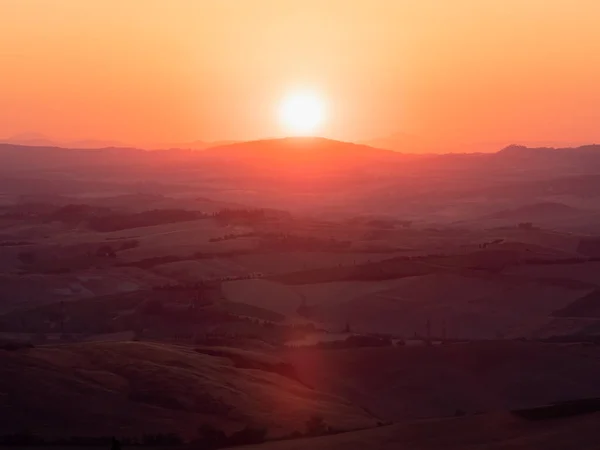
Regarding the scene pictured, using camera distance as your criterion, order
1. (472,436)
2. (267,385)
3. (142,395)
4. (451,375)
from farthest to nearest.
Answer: (451,375), (267,385), (142,395), (472,436)

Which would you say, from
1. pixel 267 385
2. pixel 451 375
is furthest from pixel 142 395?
pixel 451 375

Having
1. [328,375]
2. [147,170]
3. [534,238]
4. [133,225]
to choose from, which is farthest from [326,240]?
[147,170]


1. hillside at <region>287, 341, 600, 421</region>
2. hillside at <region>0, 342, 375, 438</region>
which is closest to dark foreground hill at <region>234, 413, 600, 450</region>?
hillside at <region>0, 342, 375, 438</region>

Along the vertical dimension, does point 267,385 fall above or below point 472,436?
below

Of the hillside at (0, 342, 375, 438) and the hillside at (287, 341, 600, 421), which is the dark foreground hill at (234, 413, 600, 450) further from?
the hillside at (287, 341, 600, 421)

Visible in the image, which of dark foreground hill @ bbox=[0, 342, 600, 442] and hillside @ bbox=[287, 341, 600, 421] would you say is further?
hillside @ bbox=[287, 341, 600, 421]

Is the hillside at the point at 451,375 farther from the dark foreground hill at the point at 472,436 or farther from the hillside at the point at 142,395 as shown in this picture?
the dark foreground hill at the point at 472,436

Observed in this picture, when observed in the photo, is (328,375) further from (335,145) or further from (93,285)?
(335,145)

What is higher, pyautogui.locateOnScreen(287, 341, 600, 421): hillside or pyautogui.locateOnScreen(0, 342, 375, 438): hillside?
pyautogui.locateOnScreen(0, 342, 375, 438): hillside

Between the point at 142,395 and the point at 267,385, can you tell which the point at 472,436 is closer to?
the point at 142,395

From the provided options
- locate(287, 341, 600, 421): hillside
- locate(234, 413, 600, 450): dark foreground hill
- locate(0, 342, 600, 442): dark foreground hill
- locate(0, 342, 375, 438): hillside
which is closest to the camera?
locate(234, 413, 600, 450): dark foreground hill

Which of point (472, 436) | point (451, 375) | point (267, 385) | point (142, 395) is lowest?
point (451, 375)
